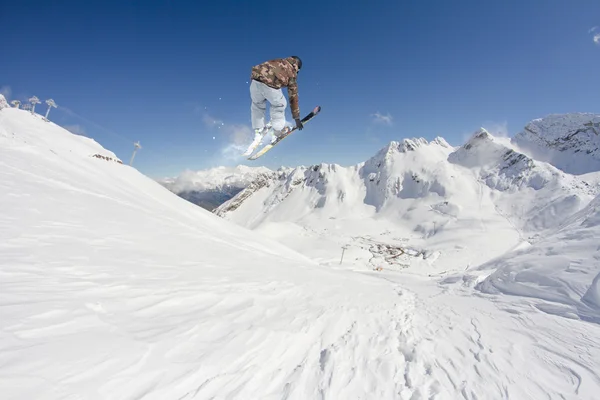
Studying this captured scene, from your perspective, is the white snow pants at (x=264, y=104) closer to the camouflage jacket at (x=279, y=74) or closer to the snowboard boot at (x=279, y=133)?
the camouflage jacket at (x=279, y=74)

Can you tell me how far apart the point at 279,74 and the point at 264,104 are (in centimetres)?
220

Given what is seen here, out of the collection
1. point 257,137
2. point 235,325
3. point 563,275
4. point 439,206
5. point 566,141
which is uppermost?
point 566,141

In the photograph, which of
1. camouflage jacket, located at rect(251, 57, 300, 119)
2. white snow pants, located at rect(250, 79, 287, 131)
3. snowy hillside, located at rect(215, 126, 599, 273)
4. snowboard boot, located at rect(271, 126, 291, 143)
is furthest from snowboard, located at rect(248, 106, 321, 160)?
snowy hillside, located at rect(215, 126, 599, 273)

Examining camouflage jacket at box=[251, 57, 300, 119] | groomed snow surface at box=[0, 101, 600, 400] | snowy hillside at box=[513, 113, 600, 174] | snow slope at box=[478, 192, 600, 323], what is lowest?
groomed snow surface at box=[0, 101, 600, 400]

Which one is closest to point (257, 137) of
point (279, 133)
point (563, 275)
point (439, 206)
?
point (279, 133)

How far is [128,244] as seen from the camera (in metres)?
8.26

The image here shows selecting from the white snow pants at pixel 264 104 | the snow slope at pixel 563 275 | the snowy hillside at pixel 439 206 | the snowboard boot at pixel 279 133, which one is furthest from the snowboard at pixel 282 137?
the snowy hillside at pixel 439 206

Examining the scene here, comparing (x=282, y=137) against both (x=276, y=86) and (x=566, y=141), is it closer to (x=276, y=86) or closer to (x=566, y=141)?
(x=276, y=86)

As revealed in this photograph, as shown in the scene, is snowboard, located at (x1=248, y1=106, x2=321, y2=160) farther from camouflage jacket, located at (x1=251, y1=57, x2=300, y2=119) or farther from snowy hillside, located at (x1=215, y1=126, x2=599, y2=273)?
snowy hillside, located at (x1=215, y1=126, x2=599, y2=273)

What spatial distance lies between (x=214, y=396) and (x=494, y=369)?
179 inches

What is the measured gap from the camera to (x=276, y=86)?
10047 millimetres

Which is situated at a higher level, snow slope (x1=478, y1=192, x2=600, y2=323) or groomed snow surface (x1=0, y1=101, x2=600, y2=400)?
snow slope (x1=478, y1=192, x2=600, y2=323)

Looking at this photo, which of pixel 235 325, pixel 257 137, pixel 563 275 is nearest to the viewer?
pixel 235 325

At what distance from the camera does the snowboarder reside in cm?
973
